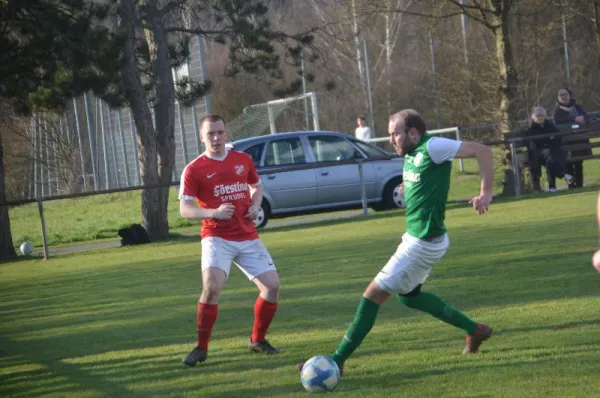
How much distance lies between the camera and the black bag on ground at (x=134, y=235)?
22.1 meters

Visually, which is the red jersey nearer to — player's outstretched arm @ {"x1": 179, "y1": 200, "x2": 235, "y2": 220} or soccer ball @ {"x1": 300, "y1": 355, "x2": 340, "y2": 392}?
player's outstretched arm @ {"x1": 179, "y1": 200, "x2": 235, "y2": 220}

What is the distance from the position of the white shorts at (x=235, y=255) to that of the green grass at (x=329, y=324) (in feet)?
2.29

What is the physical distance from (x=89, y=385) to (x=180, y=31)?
16598 millimetres

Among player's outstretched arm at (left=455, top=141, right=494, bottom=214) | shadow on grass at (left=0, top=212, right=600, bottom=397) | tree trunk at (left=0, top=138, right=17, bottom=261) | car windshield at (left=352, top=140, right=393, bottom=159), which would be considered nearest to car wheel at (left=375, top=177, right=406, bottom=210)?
car windshield at (left=352, top=140, right=393, bottom=159)

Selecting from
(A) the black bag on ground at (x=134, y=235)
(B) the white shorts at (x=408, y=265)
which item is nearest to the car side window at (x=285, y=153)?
(A) the black bag on ground at (x=134, y=235)

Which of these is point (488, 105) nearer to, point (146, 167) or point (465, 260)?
point (146, 167)

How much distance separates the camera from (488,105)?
27359 mm

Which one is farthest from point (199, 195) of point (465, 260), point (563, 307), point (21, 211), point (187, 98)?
point (21, 211)

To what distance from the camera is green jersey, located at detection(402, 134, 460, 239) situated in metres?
7.05

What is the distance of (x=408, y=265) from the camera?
7020mm

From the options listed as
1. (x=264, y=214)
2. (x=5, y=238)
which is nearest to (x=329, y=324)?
(x=264, y=214)

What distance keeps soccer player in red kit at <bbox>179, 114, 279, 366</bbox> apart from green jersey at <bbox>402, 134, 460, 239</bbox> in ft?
5.44

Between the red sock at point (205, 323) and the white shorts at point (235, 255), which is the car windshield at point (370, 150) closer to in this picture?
the white shorts at point (235, 255)

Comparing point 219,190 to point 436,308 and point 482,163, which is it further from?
point 482,163
